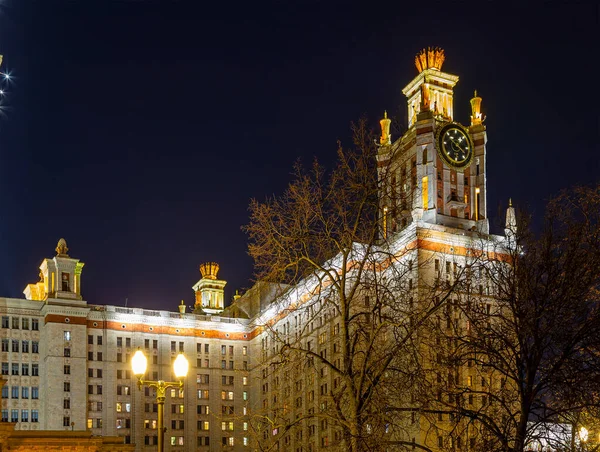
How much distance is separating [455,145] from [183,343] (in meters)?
52.0

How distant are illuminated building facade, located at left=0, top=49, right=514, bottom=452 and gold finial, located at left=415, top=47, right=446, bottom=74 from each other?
0.17 metres

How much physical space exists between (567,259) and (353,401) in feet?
23.8

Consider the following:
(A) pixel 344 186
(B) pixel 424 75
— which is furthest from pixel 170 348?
(A) pixel 344 186

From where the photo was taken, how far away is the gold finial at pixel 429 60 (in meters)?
118

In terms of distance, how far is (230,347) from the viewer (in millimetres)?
138750

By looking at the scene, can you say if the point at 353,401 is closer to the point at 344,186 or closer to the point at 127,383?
the point at 344,186

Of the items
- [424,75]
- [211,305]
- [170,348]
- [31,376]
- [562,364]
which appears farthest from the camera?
[211,305]

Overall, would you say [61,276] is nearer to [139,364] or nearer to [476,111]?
[476,111]

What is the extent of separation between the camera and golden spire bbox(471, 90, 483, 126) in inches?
4611

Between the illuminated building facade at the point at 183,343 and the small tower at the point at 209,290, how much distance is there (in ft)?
65.6

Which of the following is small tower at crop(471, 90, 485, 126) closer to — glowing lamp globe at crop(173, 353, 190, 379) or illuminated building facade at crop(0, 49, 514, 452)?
illuminated building facade at crop(0, 49, 514, 452)

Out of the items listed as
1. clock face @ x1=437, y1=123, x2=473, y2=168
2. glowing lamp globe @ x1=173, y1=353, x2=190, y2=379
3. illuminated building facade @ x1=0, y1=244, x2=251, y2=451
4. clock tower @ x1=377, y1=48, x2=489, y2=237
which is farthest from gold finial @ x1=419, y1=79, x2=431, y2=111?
glowing lamp globe @ x1=173, y1=353, x2=190, y2=379

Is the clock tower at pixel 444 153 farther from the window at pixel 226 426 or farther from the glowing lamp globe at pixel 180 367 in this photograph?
the glowing lamp globe at pixel 180 367

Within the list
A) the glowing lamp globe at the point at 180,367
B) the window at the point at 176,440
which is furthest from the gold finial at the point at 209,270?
the glowing lamp globe at the point at 180,367
